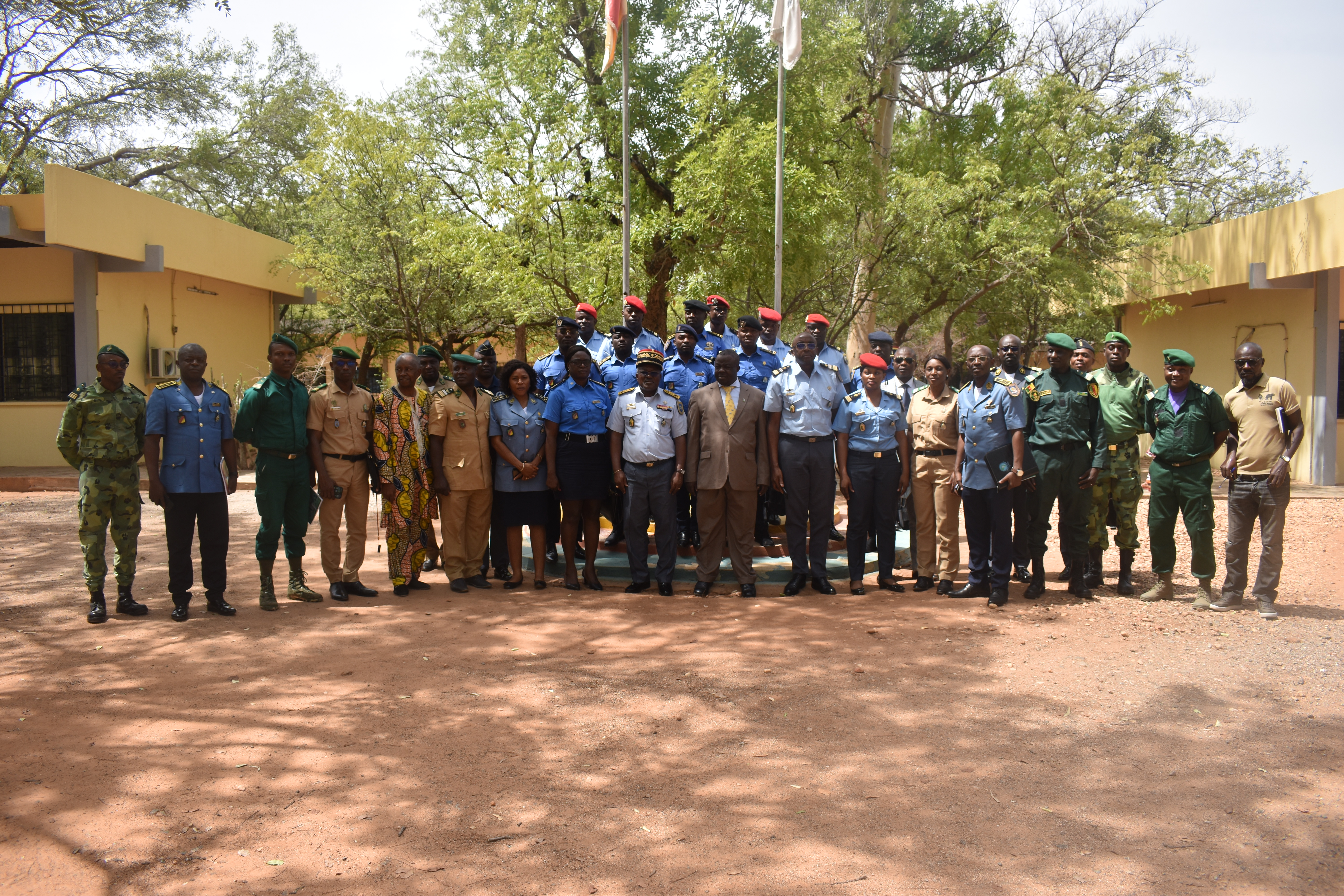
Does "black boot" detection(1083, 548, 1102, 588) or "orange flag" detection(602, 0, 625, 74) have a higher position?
"orange flag" detection(602, 0, 625, 74)

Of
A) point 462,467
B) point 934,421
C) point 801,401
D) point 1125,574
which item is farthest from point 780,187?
point 1125,574

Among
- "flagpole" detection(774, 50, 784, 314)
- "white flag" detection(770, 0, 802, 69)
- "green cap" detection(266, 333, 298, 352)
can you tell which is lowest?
"green cap" detection(266, 333, 298, 352)

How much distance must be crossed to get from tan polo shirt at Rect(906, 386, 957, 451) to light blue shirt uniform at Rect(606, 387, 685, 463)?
5.74ft

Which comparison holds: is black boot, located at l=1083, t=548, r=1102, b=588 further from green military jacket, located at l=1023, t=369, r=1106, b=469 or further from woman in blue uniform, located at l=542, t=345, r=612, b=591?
woman in blue uniform, located at l=542, t=345, r=612, b=591

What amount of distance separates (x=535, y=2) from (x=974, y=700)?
12.8 metres

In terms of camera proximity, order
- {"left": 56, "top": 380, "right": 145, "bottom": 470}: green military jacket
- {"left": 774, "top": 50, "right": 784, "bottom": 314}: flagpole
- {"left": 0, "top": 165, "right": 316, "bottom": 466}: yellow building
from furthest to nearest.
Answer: {"left": 0, "top": 165, "right": 316, "bottom": 466}: yellow building
{"left": 774, "top": 50, "right": 784, "bottom": 314}: flagpole
{"left": 56, "top": 380, "right": 145, "bottom": 470}: green military jacket

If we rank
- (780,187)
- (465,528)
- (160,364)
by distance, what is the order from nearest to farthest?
(465,528) → (780,187) → (160,364)

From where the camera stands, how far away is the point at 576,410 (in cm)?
705

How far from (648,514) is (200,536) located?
10.0 ft

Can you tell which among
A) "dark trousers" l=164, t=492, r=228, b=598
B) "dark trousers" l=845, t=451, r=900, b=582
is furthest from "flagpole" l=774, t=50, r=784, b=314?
"dark trousers" l=164, t=492, r=228, b=598

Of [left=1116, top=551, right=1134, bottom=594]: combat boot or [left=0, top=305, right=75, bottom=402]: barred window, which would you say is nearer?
[left=1116, top=551, right=1134, bottom=594]: combat boot

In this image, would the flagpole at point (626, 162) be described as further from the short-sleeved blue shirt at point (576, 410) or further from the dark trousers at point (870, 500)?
the dark trousers at point (870, 500)

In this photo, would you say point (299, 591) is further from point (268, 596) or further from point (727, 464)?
point (727, 464)

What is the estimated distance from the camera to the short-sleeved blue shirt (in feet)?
23.1
